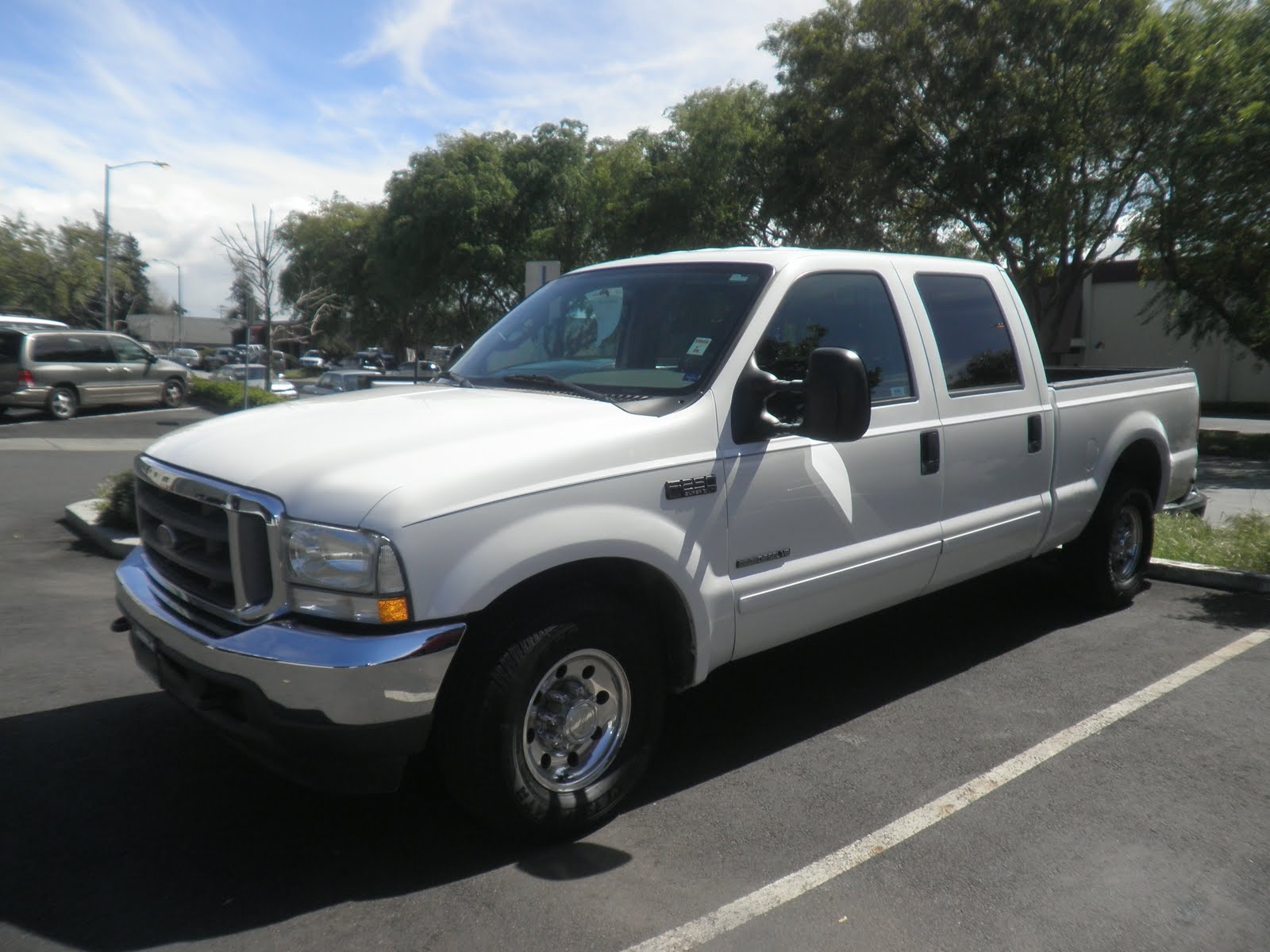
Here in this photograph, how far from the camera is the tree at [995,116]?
777 inches

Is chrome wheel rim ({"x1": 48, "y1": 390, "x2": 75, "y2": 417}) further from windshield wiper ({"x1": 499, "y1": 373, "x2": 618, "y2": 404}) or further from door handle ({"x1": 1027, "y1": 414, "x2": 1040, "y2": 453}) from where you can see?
door handle ({"x1": 1027, "y1": 414, "x2": 1040, "y2": 453})

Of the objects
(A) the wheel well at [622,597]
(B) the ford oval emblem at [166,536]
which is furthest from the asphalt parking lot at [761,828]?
(B) the ford oval emblem at [166,536]

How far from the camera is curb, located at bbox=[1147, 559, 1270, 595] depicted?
22.5ft

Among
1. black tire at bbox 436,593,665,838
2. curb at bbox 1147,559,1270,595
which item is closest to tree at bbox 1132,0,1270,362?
curb at bbox 1147,559,1270,595

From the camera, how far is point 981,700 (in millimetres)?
4898

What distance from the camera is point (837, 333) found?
14.3 ft

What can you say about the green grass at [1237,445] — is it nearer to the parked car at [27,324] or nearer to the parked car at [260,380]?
the parked car at [260,380]

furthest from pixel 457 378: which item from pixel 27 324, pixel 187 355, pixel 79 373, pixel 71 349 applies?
pixel 187 355

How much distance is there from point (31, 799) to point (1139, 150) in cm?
2121

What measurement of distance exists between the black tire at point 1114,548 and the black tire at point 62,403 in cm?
2167

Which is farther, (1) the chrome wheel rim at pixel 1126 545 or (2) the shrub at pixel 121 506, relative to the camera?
(2) the shrub at pixel 121 506

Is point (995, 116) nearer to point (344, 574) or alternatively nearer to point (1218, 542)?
point (1218, 542)

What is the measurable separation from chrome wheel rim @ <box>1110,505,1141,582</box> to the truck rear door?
1.11 metres

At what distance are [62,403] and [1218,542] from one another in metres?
21.9
